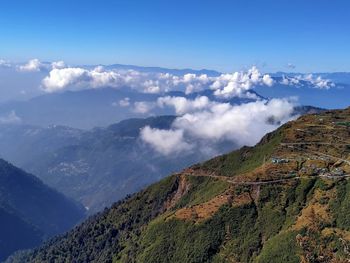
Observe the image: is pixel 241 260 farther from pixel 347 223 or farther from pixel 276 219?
pixel 347 223

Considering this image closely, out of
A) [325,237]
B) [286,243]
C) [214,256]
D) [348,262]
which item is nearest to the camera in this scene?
[348,262]

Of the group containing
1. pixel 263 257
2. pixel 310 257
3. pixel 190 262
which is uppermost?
pixel 310 257

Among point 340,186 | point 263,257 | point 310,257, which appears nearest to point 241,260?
point 263,257

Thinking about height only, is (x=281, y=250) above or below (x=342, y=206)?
below

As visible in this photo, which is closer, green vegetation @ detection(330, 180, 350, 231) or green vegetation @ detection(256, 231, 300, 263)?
green vegetation @ detection(256, 231, 300, 263)

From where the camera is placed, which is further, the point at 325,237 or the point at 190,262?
the point at 190,262

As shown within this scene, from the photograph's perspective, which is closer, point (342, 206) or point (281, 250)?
point (281, 250)

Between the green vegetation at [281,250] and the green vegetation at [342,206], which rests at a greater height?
the green vegetation at [342,206]

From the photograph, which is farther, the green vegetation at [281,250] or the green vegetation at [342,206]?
the green vegetation at [342,206]

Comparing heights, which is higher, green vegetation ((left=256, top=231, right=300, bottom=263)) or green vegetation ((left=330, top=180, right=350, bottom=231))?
green vegetation ((left=330, top=180, right=350, bottom=231))

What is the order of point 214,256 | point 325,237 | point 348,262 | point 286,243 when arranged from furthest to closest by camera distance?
point 214,256 < point 286,243 < point 325,237 < point 348,262

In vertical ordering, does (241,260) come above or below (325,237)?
below
